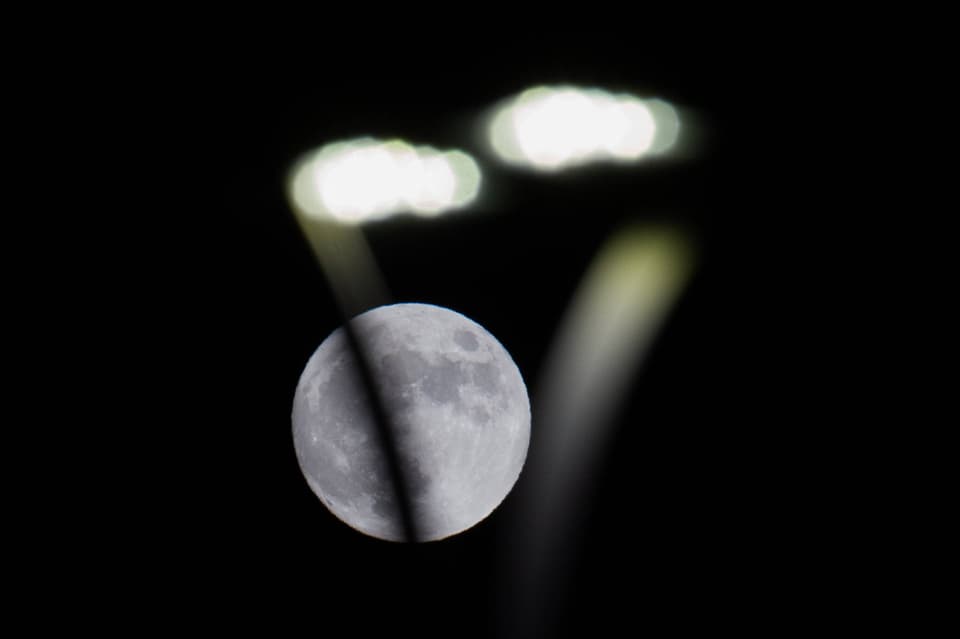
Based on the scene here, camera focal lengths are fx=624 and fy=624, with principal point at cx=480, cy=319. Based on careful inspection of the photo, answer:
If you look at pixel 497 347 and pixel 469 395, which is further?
pixel 497 347

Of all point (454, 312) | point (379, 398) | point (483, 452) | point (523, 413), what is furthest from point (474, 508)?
point (454, 312)

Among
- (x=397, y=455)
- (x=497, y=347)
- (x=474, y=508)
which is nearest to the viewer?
(x=397, y=455)

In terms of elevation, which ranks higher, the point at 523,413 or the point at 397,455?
the point at 523,413

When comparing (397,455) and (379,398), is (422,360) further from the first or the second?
(397,455)

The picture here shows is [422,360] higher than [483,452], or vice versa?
[422,360]

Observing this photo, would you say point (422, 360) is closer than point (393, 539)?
Yes

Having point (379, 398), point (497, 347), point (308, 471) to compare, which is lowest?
point (308, 471)

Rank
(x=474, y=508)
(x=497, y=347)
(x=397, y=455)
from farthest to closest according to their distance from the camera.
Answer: (x=497, y=347) → (x=474, y=508) → (x=397, y=455)

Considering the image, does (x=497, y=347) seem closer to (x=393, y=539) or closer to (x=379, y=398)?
(x=379, y=398)

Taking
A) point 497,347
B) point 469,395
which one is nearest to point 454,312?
point 497,347
